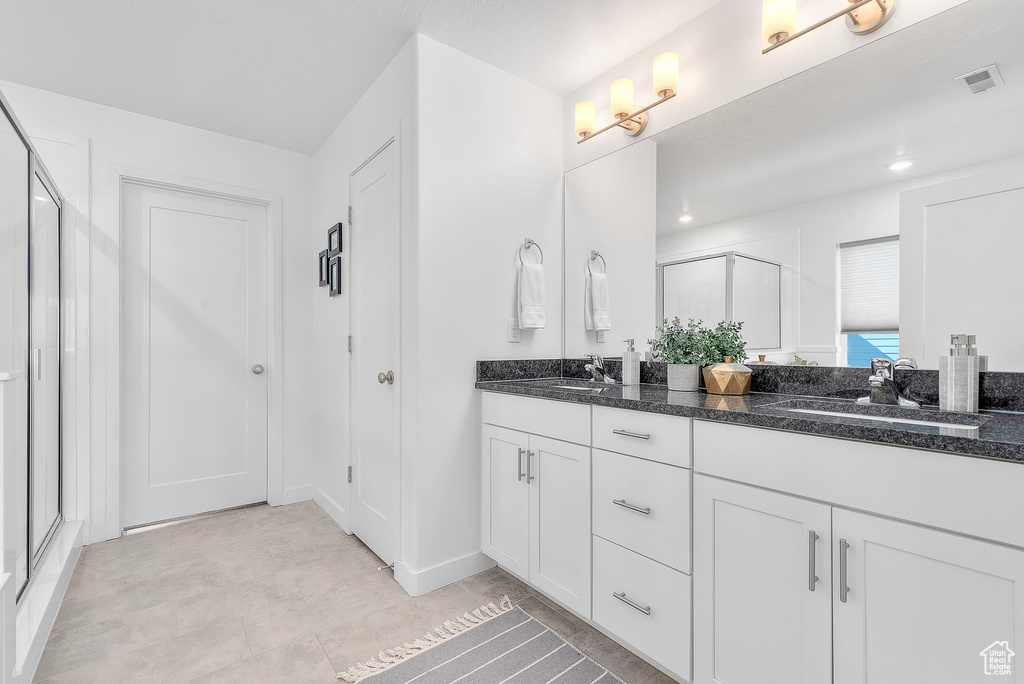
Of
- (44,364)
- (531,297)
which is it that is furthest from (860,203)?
(44,364)

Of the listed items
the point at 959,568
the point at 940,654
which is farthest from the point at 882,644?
the point at 959,568

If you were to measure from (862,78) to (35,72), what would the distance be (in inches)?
139

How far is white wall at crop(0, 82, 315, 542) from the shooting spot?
2551 millimetres

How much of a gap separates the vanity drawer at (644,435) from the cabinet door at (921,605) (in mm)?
397

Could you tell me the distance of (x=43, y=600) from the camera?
1.72 m

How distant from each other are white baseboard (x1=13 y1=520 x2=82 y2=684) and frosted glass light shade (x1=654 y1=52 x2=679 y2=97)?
273 cm

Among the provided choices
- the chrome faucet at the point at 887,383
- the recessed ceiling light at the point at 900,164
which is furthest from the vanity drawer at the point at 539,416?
the recessed ceiling light at the point at 900,164

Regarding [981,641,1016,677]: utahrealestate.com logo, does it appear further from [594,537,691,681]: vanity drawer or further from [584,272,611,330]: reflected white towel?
[584,272,611,330]: reflected white towel

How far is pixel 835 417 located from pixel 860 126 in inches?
38.6

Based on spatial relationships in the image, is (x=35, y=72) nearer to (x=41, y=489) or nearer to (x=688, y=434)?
(x=41, y=489)

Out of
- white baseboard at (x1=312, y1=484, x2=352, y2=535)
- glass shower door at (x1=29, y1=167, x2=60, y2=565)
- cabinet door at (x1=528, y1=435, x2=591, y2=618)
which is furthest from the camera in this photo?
white baseboard at (x1=312, y1=484, x2=352, y2=535)

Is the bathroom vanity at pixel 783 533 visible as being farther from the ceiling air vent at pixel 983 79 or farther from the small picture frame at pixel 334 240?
the small picture frame at pixel 334 240

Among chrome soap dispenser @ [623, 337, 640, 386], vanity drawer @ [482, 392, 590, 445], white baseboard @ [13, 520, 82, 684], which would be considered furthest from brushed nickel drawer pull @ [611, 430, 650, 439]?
white baseboard @ [13, 520, 82, 684]

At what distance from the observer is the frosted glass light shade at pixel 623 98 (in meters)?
2.01
